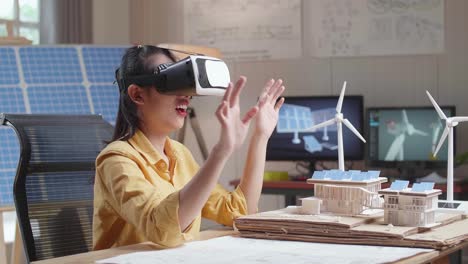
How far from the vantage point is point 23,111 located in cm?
447

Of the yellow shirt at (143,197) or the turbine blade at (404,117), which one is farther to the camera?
the turbine blade at (404,117)

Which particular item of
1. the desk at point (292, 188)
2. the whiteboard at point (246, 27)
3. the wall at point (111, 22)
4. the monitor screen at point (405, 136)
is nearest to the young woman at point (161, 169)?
the desk at point (292, 188)

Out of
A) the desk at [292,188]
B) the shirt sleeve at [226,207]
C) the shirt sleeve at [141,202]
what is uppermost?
the shirt sleeve at [141,202]

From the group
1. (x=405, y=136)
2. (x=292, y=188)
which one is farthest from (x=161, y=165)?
(x=405, y=136)

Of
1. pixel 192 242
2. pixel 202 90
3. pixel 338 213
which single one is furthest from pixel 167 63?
pixel 338 213

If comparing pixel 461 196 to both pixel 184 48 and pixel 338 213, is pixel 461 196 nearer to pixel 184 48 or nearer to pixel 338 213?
pixel 184 48

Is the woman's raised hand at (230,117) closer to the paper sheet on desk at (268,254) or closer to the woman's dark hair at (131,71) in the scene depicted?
the paper sheet on desk at (268,254)

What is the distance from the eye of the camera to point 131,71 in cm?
181

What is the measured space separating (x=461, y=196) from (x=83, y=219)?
3031 millimetres

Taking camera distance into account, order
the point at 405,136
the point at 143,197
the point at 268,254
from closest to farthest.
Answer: the point at 268,254 → the point at 143,197 → the point at 405,136

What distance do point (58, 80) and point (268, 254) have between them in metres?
3.50

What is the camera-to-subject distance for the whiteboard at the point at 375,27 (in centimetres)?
509

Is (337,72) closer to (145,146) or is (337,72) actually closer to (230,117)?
(145,146)

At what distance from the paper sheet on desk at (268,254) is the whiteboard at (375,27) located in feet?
12.2
